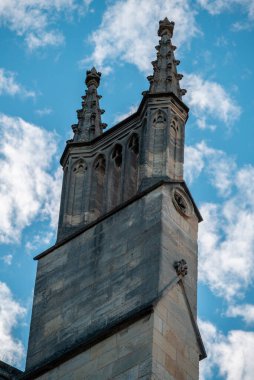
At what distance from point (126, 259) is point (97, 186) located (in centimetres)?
431

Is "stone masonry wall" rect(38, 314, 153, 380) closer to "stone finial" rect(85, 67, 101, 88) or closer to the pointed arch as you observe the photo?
the pointed arch

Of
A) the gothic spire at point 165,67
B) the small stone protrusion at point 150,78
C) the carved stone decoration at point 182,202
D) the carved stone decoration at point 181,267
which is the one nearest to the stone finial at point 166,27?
the gothic spire at point 165,67

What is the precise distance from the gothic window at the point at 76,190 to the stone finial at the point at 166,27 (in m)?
4.01

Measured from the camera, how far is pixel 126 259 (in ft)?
94.0

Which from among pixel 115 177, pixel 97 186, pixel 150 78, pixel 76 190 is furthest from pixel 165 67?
pixel 76 190

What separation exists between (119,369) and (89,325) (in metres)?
1.91

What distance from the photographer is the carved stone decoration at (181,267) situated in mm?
28047

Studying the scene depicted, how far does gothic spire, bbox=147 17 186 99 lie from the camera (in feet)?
107

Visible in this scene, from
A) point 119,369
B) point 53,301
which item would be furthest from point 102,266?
point 119,369

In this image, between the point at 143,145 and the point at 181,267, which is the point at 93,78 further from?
the point at 181,267

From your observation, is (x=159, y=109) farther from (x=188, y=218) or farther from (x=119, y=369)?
(x=119, y=369)

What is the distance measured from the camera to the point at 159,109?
31844mm

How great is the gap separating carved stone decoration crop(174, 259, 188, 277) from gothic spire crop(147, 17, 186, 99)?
5.52 m

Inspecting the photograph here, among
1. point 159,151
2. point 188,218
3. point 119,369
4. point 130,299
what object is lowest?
point 119,369
